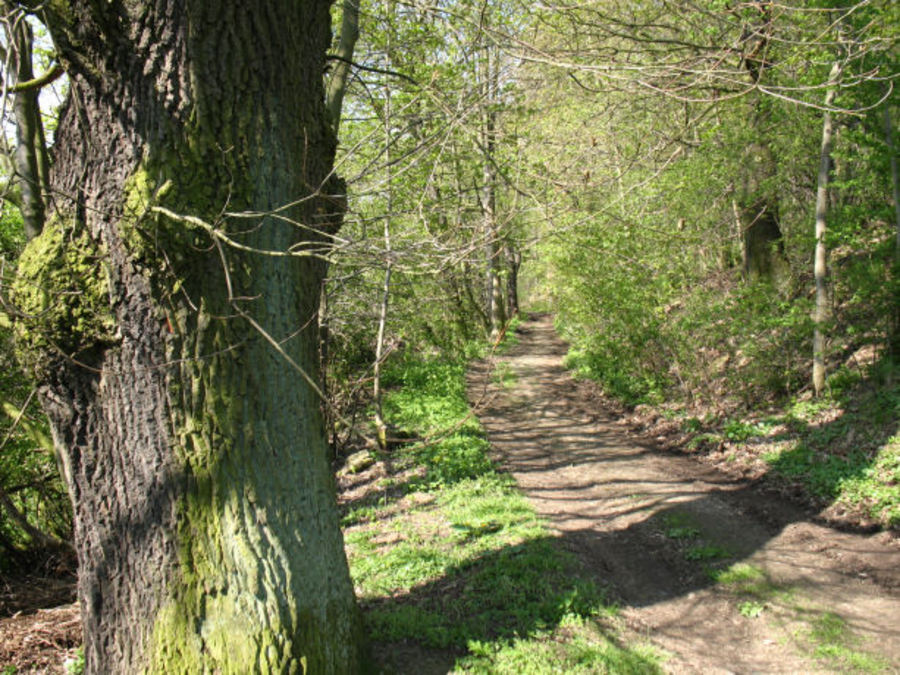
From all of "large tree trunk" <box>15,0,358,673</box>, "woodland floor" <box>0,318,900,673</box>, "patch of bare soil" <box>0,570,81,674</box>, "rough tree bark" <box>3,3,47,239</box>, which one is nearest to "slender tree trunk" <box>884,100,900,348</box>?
"woodland floor" <box>0,318,900,673</box>

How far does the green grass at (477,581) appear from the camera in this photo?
3.94 meters

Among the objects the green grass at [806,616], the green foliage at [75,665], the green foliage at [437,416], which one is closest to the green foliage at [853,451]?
the green grass at [806,616]

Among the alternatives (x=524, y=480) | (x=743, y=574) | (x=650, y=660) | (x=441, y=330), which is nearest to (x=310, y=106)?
(x=650, y=660)

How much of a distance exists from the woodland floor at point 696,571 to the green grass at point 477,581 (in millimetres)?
258

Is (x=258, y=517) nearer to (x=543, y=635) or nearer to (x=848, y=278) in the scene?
(x=543, y=635)

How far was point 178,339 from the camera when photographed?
297cm

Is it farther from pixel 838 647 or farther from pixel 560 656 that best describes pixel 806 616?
pixel 560 656

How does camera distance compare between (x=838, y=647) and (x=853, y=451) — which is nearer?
(x=838, y=647)

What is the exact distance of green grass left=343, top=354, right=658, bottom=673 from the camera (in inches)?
155

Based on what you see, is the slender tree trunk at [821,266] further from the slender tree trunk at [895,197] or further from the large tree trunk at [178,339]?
the large tree trunk at [178,339]

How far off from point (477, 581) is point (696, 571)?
1.96 m

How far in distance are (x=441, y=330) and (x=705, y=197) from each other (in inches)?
290

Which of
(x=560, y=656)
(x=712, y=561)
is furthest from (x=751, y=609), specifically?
(x=560, y=656)

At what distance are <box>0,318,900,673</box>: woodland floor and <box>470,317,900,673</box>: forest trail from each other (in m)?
0.01
